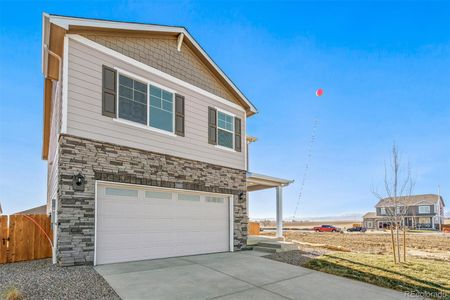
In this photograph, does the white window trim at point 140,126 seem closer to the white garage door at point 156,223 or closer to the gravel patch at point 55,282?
the white garage door at point 156,223

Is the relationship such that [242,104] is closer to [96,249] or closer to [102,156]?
[102,156]

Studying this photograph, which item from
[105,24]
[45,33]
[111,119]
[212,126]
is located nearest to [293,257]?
[212,126]

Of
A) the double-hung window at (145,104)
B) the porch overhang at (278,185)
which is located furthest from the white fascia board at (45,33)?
the porch overhang at (278,185)

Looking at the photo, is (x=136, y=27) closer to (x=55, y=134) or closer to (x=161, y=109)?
(x=161, y=109)

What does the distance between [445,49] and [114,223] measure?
18.2m

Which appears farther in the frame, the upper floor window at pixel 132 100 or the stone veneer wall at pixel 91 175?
the upper floor window at pixel 132 100

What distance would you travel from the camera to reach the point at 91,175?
24.7 ft

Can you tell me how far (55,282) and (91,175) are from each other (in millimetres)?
2669

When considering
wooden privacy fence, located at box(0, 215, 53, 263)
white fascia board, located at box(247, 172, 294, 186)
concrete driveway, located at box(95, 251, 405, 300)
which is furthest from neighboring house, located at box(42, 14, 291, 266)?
concrete driveway, located at box(95, 251, 405, 300)

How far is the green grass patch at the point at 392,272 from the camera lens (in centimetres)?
629

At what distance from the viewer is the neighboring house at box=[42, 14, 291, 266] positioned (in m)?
7.35

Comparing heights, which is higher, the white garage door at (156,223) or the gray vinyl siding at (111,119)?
the gray vinyl siding at (111,119)

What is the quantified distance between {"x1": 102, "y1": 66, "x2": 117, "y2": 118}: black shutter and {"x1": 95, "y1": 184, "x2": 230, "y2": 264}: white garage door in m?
2.05

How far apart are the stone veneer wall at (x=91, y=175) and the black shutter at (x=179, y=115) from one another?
981 millimetres
